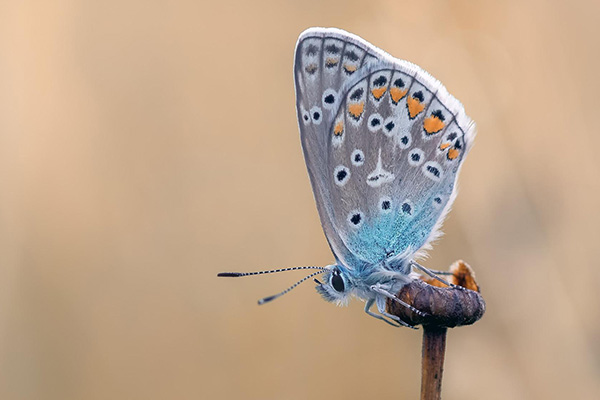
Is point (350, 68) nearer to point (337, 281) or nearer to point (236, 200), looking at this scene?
point (337, 281)

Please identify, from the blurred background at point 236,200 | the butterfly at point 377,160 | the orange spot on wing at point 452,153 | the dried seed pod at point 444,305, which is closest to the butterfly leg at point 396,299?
the dried seed pod at point 444,305

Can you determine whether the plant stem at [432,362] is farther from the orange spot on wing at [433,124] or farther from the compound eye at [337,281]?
the orange spot on wing at [433,124]

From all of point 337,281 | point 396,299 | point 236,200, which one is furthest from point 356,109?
point 236,200

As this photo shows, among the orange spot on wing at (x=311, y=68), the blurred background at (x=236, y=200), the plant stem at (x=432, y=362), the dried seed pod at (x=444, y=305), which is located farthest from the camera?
the blurred background at (x=236, y=200)

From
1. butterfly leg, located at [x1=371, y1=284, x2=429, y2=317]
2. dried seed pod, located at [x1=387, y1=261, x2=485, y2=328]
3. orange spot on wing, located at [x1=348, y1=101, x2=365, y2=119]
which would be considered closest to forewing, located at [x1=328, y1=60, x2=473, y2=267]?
orange spot on wing, located at [x1=348, y1=101, x2=365, y2=119]

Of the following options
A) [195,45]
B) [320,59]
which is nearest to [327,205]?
[320,59]

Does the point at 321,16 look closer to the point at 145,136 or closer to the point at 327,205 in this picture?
the point at 145,136
